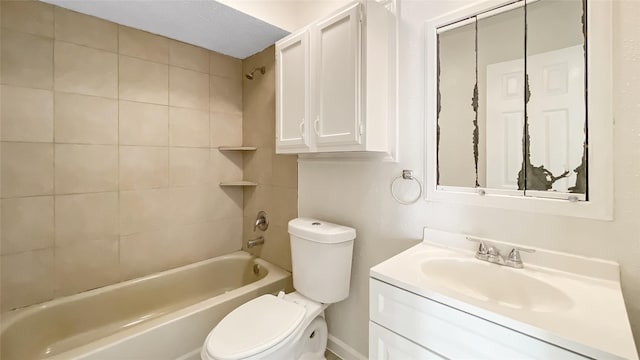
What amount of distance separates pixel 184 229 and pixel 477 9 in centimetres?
234

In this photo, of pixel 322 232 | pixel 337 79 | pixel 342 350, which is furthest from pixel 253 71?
pixel 342 350

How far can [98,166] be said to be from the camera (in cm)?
175

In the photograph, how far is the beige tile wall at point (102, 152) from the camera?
150 centimetres

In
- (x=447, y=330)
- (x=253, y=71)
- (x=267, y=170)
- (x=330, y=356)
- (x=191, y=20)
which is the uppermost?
(x=191, y=20)

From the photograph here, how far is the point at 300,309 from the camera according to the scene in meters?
1.38

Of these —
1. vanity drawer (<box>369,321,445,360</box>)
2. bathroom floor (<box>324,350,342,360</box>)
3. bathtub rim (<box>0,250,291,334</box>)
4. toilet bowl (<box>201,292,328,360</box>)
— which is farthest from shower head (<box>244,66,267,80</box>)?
bathroom floor (<box>324,350,342,360</box>)

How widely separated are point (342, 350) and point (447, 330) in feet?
3.58

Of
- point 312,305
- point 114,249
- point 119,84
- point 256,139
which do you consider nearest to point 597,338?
point 312,305

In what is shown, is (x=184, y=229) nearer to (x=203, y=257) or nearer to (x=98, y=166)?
(x=203, y=257)

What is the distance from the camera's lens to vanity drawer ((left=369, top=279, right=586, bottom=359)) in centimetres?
66

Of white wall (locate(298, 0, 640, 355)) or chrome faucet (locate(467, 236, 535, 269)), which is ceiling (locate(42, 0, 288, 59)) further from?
chrome faucet (locate(467, 236, 535, 269))

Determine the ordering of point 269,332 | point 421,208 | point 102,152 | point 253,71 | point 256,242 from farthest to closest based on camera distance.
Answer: point 253,71, point 256,242, point 102,152, point 421,208, point 269,332

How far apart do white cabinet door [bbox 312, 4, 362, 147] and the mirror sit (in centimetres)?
40

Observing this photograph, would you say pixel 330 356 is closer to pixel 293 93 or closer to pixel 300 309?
pixel 300 309
